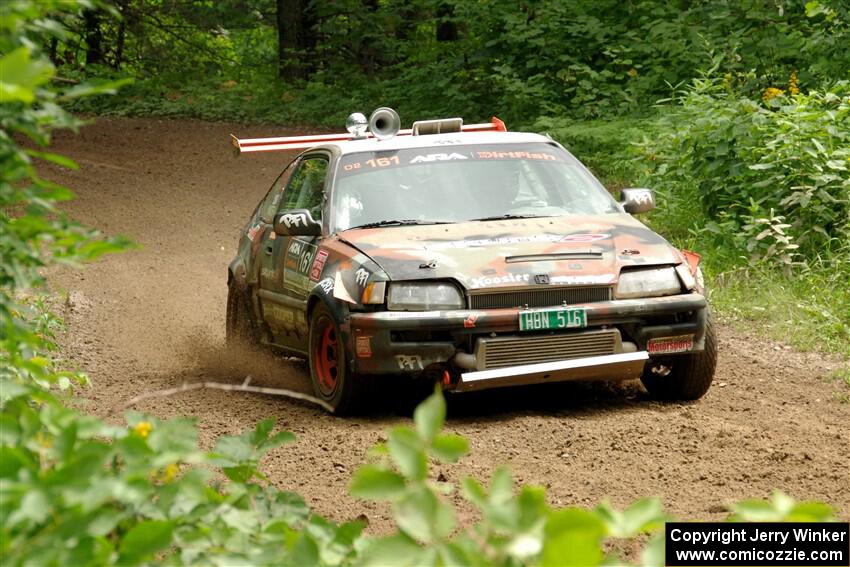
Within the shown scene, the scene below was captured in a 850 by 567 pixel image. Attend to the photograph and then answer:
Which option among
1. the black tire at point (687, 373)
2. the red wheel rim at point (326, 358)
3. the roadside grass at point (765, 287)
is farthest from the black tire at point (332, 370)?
the roadside grass at point (765, 287)

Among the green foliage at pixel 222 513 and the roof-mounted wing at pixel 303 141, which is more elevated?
the green foliage at pixel 222 513

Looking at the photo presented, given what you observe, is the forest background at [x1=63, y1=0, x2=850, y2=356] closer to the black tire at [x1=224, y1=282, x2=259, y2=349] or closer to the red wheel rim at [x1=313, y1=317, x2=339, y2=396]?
the red wheel rim at [x1=313, y1=317, x2=339, y2=396]

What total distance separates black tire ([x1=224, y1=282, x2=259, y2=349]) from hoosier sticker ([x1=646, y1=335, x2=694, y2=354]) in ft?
10.5

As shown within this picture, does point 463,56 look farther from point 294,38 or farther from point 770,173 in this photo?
point 770,173

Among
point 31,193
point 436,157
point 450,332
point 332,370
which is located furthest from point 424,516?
point 436,157

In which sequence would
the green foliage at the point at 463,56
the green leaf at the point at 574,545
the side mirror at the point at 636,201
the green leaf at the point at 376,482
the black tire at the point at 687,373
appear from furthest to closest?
the green foliage at the point at 463,56
the side mirror at the point at 636,201
the black tire at the point at 687,373
the green leaf at the point at 376,482
the green leaf at the point at 574,545

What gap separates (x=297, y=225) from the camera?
8125 mm

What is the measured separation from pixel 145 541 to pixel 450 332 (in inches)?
183

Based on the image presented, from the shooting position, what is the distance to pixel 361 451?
263 inches

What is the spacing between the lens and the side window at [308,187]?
28.7 feet

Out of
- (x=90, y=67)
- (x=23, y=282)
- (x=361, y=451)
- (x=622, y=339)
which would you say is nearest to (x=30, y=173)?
(x=23, y=282)

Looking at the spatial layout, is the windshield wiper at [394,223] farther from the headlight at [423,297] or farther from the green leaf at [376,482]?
the green leaf at [376,482]

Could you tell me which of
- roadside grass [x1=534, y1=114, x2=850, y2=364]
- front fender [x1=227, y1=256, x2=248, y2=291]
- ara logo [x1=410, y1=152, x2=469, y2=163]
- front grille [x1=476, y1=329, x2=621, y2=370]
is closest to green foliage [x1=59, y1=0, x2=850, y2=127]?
roadside grass [x1=534, y1=114, x2=850, y2=364]

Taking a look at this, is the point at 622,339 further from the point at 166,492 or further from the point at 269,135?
the point at 269,135
